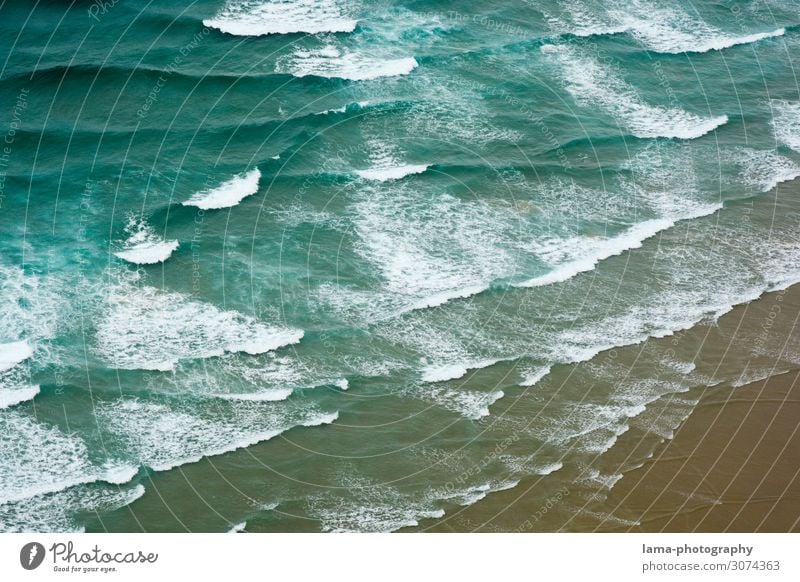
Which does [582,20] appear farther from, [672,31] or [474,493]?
[474,493]

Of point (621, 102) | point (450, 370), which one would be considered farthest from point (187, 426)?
point (621, 102)

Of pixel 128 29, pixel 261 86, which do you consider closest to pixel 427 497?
pixel 261 86

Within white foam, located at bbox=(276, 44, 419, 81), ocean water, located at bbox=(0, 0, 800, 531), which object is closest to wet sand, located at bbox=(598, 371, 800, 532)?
ocean water, located at bbox=(0, 0, 800, 531)

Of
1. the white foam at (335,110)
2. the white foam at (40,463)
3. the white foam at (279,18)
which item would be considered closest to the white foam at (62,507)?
the white foam at (40,463)

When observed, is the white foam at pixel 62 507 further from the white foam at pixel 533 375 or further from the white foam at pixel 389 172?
the white foam at pixel 389 172

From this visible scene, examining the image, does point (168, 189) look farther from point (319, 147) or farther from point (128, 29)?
point (128, 29)

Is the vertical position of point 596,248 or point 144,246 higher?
point 144,246
